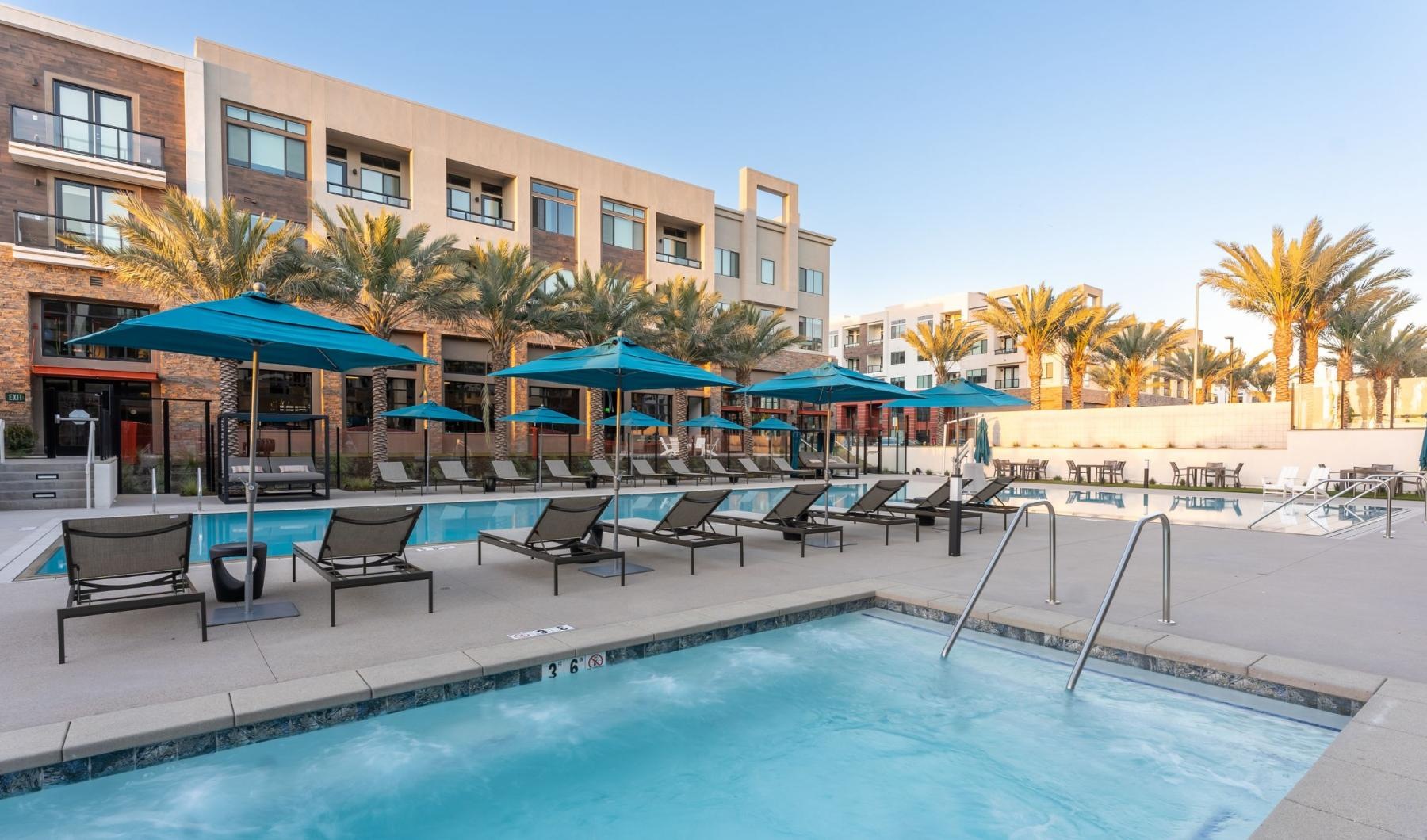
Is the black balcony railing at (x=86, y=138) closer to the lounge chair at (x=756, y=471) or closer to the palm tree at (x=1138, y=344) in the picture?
the lounge chair at (x=756, y=471)

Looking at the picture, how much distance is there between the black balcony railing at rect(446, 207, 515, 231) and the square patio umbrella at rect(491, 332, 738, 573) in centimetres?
2229

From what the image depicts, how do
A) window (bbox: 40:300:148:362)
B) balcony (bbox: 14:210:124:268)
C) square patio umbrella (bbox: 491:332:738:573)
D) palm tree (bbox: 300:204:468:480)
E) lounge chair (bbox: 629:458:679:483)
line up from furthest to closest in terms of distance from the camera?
lounge chair (bbox: 629:458:679:483), window (bbox: 40:300:148:362), balcony (bbox: 14:210:124:268), palm tree (bbox: 300:204:468:480), square patio umbrella (bbox: 491:332:738:573)

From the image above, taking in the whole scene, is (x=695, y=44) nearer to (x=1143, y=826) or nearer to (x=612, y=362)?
(x=612, y=362)

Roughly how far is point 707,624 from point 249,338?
4121 mm

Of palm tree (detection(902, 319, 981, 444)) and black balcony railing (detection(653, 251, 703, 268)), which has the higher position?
black balcony railing (detection(653, 251, 703, 268))

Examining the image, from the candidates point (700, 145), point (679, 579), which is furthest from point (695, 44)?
point (679, 579)

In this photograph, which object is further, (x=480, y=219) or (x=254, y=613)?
(x=480, y=219)

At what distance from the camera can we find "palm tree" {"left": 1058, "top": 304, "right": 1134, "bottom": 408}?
108 feet

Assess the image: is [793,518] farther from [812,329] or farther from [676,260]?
[812,329]

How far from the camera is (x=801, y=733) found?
14.5 ft

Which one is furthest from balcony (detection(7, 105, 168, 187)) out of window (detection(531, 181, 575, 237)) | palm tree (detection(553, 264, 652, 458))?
window (detection(531, 181, 575, 237))

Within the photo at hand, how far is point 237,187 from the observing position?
77.2ft

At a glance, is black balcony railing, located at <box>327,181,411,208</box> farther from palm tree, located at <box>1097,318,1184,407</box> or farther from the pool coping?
palm tree, located at <box>1097,318,1184,407</box>

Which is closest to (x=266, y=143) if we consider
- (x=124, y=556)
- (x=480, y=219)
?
(x=480, y=219)
